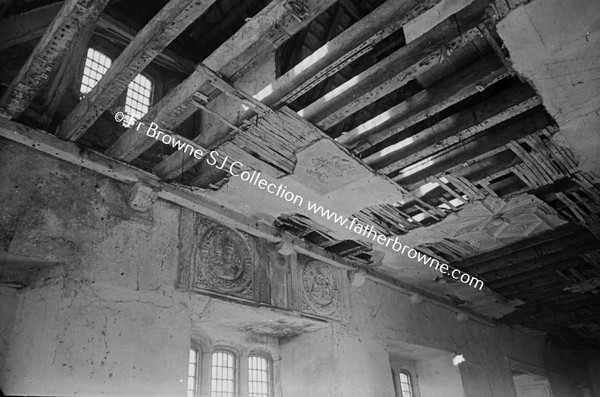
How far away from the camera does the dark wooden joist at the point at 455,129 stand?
2.99m

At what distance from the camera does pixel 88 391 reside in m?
2.62

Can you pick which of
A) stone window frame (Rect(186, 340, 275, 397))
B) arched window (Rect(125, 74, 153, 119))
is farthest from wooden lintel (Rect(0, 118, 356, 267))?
stone window frame (Rect(186, 340, 275, 397))

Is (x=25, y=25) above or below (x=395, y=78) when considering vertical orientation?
above

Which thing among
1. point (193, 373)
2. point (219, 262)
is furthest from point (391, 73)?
point (193, 373)

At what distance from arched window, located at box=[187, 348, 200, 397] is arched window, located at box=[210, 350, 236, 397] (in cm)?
18

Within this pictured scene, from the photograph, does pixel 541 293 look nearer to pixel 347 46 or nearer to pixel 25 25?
pixel 347 46

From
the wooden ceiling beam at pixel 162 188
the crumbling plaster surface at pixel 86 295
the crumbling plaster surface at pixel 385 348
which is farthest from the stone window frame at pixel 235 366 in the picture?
the wooden ceiling beam at pixel 162 188

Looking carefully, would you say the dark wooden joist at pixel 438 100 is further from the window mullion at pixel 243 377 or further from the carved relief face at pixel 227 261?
the window mullion at pixel 243 377

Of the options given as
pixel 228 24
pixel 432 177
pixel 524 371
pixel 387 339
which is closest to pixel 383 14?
pixel 432 177

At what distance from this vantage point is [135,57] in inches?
98.2

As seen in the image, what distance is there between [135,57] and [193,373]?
271cm

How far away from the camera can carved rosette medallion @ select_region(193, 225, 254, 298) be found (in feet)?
11.6

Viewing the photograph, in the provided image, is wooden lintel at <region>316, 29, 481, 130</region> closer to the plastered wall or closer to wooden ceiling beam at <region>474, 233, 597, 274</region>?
the plastered wall

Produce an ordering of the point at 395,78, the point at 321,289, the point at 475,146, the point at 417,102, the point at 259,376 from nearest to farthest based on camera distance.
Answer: the point at 395,78 → the point at 417,102 → the point at 475,146 → the point at 259,376 → the point at 321,289
